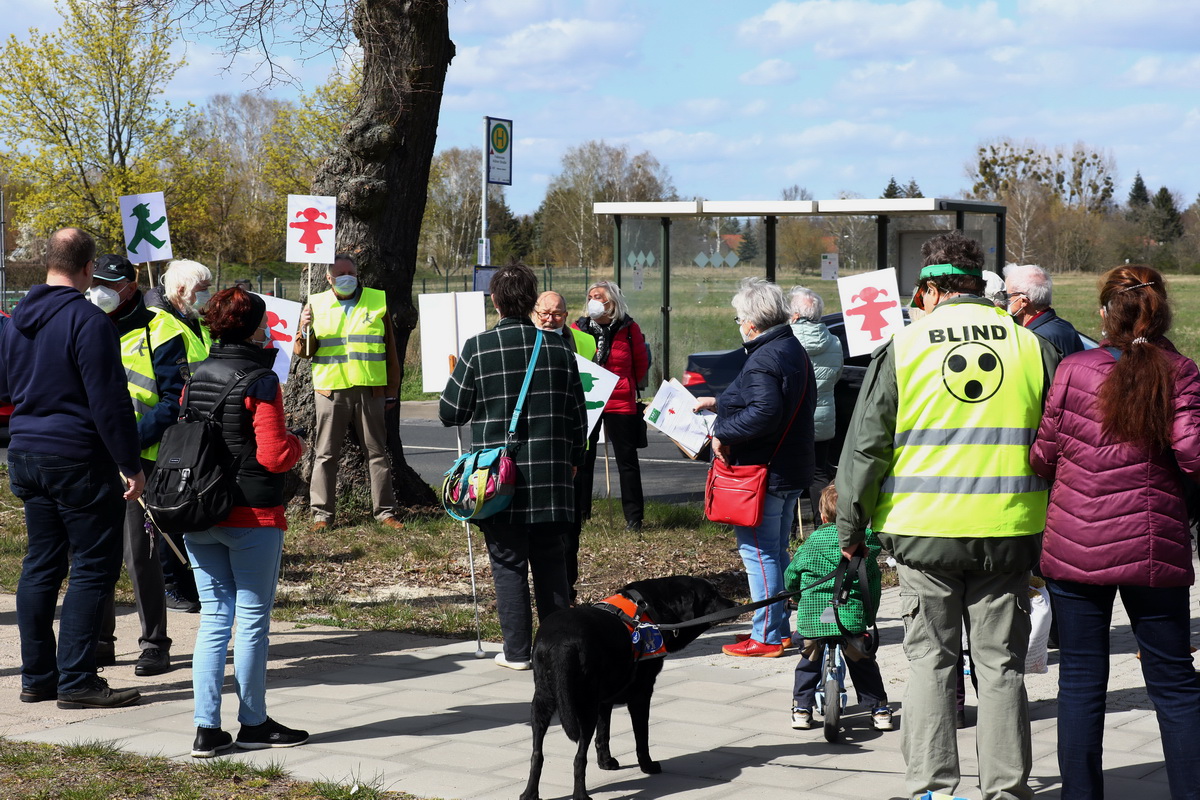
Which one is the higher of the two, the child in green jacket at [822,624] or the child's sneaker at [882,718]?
the child in green jacket at [822,624]

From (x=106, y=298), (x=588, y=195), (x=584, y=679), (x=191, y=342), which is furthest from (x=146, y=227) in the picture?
(x=588, y=195)

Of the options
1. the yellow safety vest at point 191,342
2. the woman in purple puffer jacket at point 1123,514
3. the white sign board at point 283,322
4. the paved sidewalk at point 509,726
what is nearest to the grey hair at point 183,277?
the yellow safety vest at point 191,342

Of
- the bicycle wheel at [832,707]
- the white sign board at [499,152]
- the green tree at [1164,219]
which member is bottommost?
the bicycle wheel at [832,707]

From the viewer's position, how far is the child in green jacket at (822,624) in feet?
16.8

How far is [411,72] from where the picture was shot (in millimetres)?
10359

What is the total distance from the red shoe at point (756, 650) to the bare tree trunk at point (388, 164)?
4495 mm

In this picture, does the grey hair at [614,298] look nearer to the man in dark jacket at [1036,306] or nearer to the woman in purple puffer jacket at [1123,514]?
the man in dark jacket at [1036,306]

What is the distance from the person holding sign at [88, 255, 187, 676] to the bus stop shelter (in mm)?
12057

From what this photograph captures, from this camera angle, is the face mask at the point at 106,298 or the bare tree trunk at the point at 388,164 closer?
the face mask at the point at 106,298

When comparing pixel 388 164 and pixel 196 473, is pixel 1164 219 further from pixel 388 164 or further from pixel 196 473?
pixel 196 473

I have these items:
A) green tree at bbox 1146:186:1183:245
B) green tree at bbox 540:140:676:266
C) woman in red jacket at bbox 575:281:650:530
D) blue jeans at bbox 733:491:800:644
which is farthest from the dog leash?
green tree at bbox 1146:186:1183:245

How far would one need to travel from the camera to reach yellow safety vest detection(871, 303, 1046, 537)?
→ 403 centimetres

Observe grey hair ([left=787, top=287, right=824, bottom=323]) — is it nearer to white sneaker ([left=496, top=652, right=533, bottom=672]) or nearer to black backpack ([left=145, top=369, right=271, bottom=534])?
white sneaker ([left=496, top=652, right=533, bottom=672])

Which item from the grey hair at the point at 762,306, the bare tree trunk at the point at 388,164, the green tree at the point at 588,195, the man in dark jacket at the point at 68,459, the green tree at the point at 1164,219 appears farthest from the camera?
the green tree at the point at 1164,219
